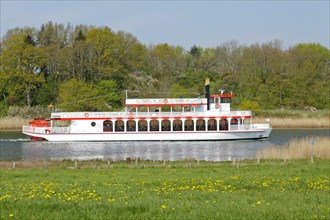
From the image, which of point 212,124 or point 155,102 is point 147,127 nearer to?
point 155,102

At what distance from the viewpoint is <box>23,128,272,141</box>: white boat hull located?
2125 inches

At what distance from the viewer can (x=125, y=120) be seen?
5481cm

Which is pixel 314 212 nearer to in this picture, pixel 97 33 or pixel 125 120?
pixel 125 120

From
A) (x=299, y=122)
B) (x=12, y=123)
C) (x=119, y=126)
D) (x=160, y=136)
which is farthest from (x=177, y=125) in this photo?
(x=12, y=123)

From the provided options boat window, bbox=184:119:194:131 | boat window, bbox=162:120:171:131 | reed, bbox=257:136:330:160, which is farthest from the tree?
reed, bbox=257:136:330:160

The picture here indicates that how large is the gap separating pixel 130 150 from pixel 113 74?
133 ft

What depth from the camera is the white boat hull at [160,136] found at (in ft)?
177

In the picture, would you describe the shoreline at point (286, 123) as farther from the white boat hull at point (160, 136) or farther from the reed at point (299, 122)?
the white boat hull at point (160, 136)

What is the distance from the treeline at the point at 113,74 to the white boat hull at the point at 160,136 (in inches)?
613

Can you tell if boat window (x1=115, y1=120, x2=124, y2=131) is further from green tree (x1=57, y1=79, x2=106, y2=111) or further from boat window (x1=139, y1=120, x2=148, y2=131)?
green tree (x1=57, y1=79, x2=106, y2=111)

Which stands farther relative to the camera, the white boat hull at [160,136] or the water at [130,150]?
the white boat hull at [160,136]

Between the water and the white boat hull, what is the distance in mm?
1289

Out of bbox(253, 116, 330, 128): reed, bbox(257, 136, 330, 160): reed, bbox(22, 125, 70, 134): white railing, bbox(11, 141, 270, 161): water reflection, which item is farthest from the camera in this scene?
bbox(253, 116, 330, 128): reed

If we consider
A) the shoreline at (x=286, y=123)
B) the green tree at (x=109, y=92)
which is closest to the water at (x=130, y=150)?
the shoreline at (x=286, y=123)
